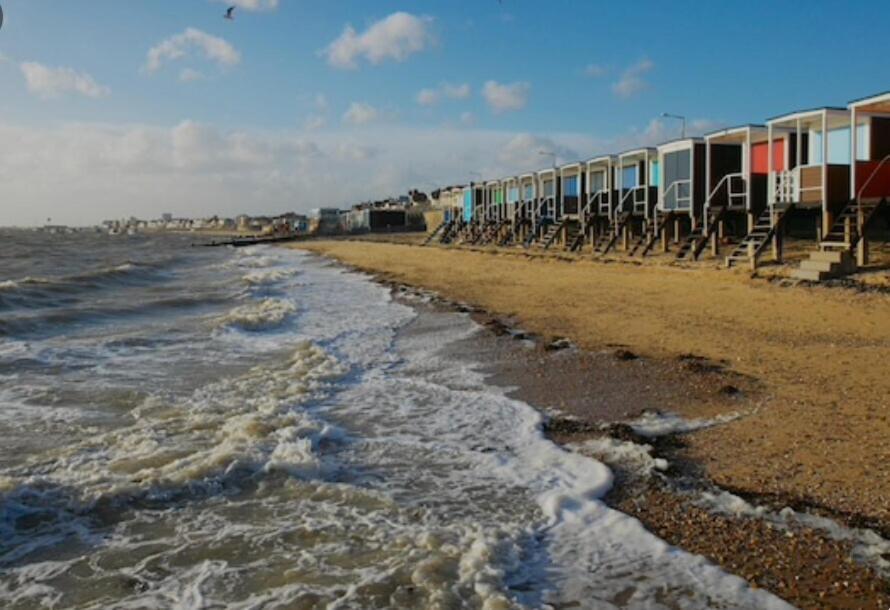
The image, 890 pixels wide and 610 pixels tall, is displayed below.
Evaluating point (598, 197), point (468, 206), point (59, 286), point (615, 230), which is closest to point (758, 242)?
point (615, 230)

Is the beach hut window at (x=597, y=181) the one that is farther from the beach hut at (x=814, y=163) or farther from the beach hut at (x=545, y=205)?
the beach hut at (x=814, y=163)

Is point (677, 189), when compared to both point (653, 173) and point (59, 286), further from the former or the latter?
point (59, 286)

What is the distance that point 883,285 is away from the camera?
14742 mm

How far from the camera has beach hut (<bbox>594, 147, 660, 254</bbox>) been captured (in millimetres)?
30266

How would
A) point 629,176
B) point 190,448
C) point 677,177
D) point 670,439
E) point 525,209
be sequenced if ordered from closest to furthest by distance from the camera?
1. point 670,439
2. point 190,448
3. point 677,177
4. point 629,176
5. point 525,209

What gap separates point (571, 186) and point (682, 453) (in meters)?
33.8

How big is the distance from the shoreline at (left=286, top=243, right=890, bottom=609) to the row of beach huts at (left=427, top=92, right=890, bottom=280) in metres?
8.70

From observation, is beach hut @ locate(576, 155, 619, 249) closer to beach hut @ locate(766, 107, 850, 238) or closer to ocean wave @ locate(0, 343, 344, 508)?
beach hut @ locate(766, 107, 850, 238)

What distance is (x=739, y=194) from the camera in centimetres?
2383

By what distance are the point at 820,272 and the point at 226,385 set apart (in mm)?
12935

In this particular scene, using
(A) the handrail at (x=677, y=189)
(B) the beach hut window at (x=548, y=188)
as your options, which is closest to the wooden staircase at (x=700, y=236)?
(A) the handrail at (x=677, y=189)

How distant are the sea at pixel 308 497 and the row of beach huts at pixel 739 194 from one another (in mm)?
12139

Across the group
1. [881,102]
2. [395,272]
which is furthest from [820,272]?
[395,272]

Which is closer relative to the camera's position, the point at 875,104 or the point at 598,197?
the point at 875,104
